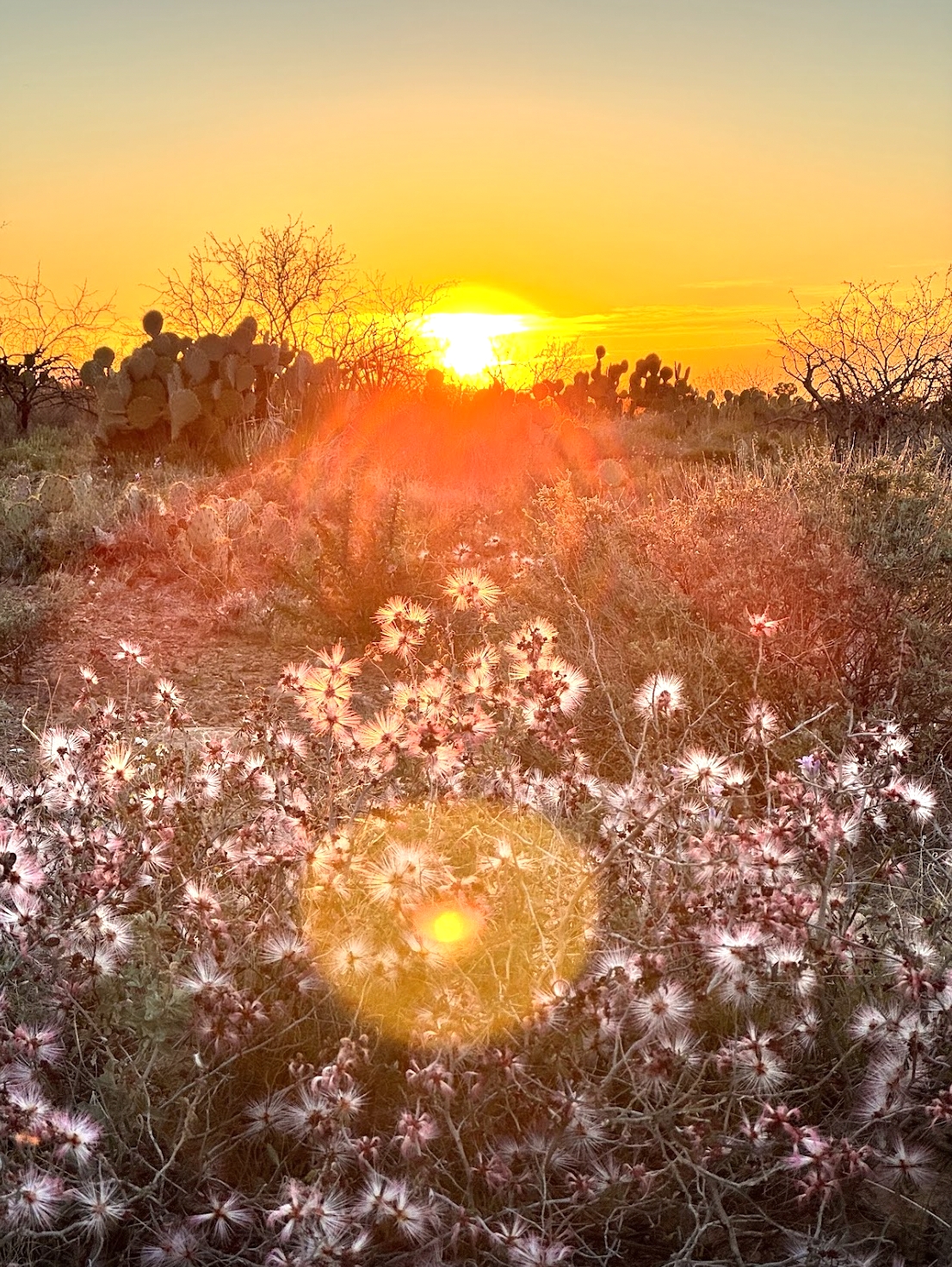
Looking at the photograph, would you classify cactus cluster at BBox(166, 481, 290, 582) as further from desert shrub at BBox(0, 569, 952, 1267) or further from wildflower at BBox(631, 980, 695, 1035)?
wildflower at BBox(631, 980, 695, 1035)

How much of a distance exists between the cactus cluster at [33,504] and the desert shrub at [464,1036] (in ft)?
23.9

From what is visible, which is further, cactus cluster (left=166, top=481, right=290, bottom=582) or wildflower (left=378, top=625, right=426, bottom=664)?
cactus cluster (left=166, top=481, right=290, bottom=582)

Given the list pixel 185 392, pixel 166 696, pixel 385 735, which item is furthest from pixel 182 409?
pixel 385 735

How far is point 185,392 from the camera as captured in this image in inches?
606

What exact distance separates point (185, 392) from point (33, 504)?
5.39 meters

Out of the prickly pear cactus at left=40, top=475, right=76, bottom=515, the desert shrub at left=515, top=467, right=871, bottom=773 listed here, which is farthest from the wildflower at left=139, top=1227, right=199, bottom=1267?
the prickly pear cactus at left=40, top=475, right=76, bottom=515

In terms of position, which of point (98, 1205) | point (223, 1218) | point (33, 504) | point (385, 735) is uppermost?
point (385, 735)

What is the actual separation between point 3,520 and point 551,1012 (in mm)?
8694

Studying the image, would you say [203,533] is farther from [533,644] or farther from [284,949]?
[284,949]

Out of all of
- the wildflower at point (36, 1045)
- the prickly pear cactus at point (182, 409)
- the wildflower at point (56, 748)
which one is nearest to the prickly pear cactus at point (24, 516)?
the prickly pear cactus at point (182, 409)

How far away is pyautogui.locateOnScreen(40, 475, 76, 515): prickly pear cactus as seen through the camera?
426 inches

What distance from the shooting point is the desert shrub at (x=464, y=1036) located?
2230mm

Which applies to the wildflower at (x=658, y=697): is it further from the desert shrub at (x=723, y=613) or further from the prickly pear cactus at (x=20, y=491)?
the prickly pear cactus at (x=20, y=491)

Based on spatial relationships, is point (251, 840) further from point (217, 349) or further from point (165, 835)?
point (217, 349)
